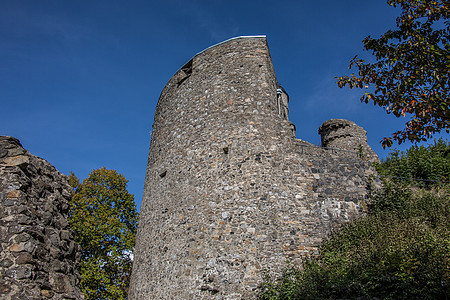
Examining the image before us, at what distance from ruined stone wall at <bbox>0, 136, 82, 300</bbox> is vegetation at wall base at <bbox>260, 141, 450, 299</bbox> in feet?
15.1

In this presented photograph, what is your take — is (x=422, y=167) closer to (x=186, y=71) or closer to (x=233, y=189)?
(x=233, y=189)

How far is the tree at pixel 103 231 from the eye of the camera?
50.6 ft

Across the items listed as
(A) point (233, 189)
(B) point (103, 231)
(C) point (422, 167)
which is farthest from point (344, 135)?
(B) point (103, 231)

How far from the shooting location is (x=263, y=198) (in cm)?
888

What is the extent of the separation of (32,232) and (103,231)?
12837 mm

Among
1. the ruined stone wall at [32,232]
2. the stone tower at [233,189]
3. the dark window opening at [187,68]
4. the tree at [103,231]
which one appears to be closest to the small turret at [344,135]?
the stone tower at [233,189]

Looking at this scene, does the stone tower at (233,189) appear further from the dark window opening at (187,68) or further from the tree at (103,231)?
the tree at (103,231)

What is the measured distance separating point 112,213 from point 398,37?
50.0ft

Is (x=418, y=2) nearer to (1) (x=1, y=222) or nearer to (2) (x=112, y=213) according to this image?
(1) (x=1, y=222)

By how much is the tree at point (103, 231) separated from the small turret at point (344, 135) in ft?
35.3

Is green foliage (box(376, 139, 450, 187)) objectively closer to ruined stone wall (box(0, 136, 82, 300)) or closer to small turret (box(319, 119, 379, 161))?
small turret (box(319, 119, 379, 161))

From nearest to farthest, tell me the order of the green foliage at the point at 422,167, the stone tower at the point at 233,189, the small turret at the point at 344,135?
the stone tower at the point at 233,189 < the green foliage at the point at 422,167 < the small turret at the point at 344,135

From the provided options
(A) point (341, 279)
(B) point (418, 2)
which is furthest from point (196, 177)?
(B) point (418, 2)

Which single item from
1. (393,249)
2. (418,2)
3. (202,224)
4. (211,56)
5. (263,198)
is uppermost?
(211,56)
